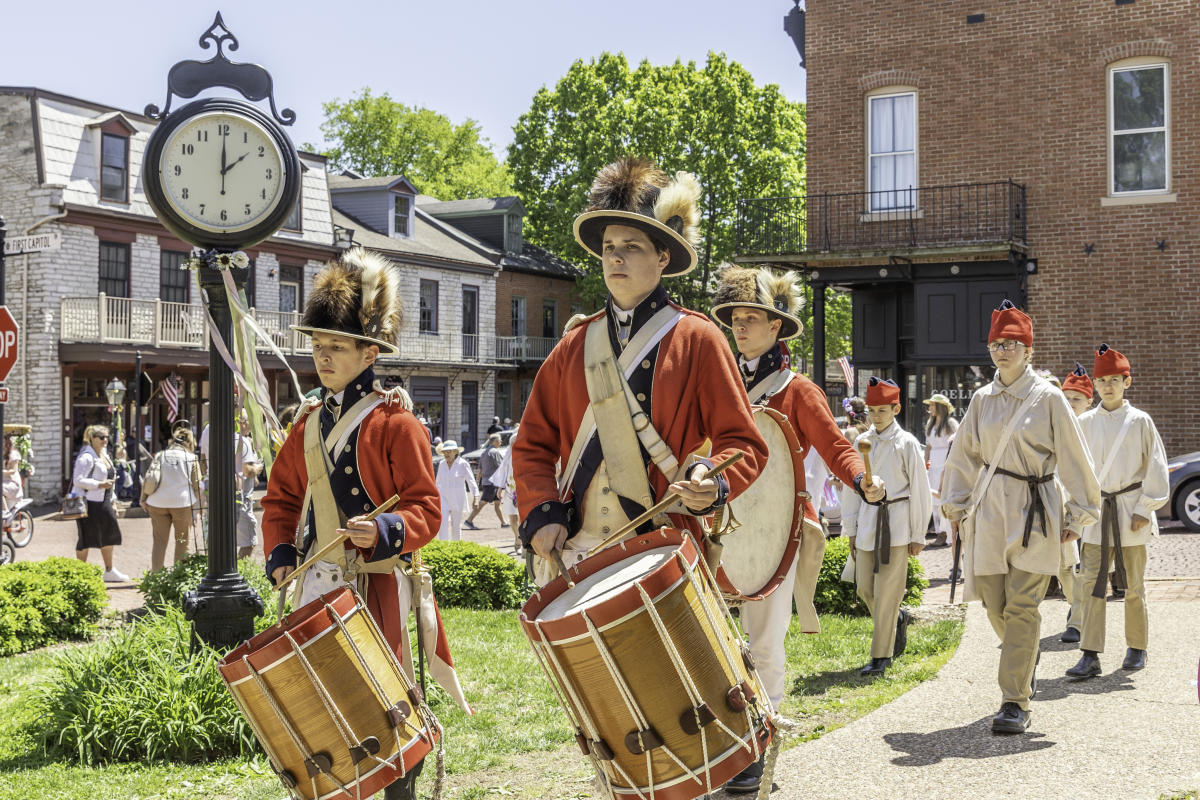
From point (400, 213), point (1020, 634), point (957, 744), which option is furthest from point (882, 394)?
point (400, 213)

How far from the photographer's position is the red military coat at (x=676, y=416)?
400 centimetres

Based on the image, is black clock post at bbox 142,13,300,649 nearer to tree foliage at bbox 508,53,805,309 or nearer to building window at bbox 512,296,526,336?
tree foliage at bbox 508,53,805,309

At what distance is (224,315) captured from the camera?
23.4ft

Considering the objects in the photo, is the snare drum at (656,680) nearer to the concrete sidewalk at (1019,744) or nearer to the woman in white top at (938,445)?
the concrete sidewalk at (1019,744)

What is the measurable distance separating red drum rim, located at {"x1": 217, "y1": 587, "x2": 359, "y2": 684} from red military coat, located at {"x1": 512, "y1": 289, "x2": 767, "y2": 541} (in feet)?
2.27

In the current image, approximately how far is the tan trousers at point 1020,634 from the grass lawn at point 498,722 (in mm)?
954

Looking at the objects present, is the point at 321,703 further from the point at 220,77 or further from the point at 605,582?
the point at 220,77

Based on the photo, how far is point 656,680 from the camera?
3.27 metres

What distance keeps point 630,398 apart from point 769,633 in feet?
6.63

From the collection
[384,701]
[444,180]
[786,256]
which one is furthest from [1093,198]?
[444,180]

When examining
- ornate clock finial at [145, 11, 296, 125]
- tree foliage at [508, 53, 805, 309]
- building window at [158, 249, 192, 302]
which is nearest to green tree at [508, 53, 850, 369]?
tree foliage at [508, 53, 805, 309]

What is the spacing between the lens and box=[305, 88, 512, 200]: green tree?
55594 mm

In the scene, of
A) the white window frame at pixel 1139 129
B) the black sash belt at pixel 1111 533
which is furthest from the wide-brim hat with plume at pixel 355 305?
the white window frame at pixel 1139 129

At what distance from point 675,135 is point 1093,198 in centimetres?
2192
